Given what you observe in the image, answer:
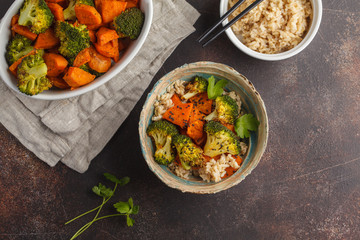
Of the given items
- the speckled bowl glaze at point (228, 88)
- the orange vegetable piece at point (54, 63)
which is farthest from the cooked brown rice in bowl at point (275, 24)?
the orange vegetable piece at point (54, 63)

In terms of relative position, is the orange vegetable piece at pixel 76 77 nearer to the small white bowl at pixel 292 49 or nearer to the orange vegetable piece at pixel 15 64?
the orange vegetable piece at pixel 15 64

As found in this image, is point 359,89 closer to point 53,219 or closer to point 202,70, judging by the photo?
point 202,70

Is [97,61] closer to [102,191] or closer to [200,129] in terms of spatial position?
[200,129]

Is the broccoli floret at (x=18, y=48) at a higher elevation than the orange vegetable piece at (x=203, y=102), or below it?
higher

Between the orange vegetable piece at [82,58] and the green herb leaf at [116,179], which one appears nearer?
the orange vegetable piece at [82,58]

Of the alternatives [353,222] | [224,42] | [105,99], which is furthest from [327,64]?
[105,99]

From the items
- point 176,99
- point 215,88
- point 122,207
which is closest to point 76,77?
point 176,99

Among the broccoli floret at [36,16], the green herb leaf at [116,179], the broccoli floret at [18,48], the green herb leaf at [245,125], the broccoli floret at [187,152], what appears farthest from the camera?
the green herb leaf at [116,179]
